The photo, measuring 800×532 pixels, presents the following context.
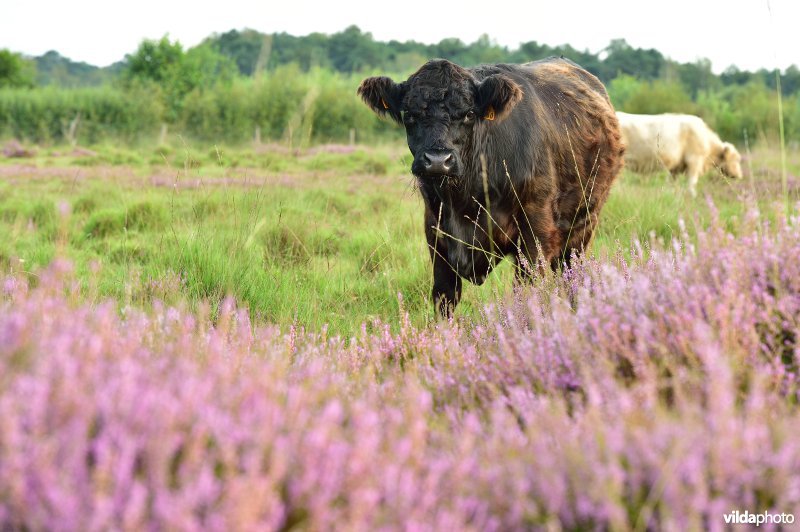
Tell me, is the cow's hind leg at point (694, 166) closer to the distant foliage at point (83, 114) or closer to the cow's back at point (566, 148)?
the cow's back at point (566, 148)

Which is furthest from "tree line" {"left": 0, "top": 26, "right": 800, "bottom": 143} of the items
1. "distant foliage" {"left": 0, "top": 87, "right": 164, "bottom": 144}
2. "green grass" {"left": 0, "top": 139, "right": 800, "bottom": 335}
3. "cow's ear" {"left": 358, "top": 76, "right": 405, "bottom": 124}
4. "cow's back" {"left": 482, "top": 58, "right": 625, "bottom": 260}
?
"cow's ear" {"left": 358, "top": 76, "right": 405, "bottom": 124}

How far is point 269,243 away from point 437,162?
2.83 meters

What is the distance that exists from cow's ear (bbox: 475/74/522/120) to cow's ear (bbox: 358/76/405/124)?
24.0 inches

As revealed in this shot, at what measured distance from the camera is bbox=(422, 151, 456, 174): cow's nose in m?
4.57

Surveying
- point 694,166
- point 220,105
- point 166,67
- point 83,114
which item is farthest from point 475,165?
point 166,67

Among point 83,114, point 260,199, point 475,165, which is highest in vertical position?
point 83,114

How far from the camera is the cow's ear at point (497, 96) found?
4.85 metres

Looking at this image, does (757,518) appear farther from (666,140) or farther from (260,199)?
(666,140)

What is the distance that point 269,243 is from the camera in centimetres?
695

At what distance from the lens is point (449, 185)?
4.92 meters

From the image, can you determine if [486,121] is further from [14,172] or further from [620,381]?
[14,172]

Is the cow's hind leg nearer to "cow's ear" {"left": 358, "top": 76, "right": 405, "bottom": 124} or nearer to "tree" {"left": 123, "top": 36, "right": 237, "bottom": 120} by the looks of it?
"cow's ear" {"left": 358, "top": 76, "right": 405, "bottom": 124}

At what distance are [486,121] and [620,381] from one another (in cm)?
305

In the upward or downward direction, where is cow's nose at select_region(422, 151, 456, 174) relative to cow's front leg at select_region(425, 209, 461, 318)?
upward
